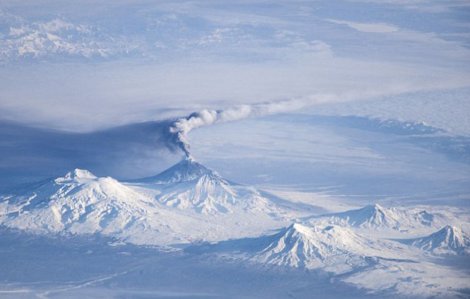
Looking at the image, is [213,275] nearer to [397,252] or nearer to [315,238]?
[315,238]

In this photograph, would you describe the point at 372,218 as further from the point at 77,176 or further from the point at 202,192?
the point at 77,176

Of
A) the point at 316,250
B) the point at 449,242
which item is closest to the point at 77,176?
the point at 316,250

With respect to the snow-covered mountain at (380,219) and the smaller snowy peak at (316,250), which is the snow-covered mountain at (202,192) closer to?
the snow-covered mountain at (380,219)

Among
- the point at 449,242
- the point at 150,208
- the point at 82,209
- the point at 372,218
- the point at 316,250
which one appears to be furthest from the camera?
the point at 150,208

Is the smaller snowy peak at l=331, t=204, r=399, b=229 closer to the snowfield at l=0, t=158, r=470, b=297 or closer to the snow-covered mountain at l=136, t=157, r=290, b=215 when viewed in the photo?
the snowfield at l=0, t=158, r=470, b=297

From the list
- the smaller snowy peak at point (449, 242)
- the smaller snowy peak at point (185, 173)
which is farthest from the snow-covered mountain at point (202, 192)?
the smaller snowy peak at point (449, 242)

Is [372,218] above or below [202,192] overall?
below

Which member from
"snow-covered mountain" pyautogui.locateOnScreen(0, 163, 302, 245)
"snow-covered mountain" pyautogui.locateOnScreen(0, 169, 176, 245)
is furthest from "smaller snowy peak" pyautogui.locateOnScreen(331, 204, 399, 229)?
"snow-covered mountain" pyautogui.locateOnScreen(0, 169, 176, 245)

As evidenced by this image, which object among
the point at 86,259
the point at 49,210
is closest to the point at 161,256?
the point at 86,259
